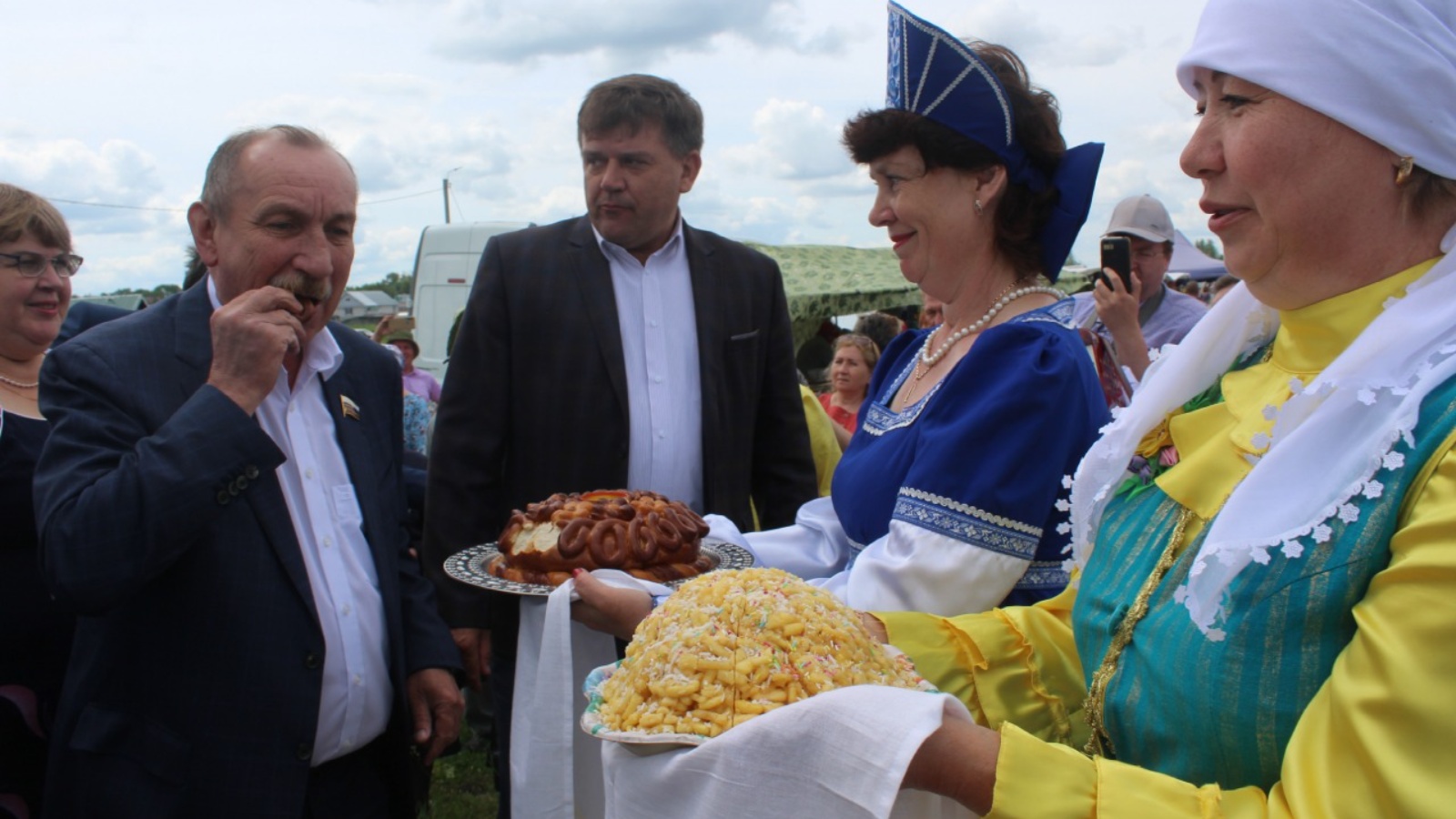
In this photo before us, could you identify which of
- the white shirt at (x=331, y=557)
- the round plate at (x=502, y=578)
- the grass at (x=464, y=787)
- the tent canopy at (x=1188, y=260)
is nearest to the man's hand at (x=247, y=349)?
the white shirt at (x=331, y=557)

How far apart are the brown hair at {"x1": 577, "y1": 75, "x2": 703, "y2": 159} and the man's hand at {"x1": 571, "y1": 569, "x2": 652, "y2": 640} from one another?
190cm

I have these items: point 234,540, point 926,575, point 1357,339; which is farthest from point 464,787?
point 1357,339

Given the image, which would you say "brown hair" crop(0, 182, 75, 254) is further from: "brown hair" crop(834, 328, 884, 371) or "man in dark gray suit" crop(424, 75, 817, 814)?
"brown hair" crop(834, 328, 884, 371)

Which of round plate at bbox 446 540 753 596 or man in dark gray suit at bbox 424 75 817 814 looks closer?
round plate at bbox 446 540 753 596

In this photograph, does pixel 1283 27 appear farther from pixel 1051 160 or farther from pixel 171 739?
pixel 171 739

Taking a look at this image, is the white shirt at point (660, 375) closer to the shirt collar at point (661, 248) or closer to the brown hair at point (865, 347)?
the shirt collar at point (661, 248)

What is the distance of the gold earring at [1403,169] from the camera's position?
1.44m

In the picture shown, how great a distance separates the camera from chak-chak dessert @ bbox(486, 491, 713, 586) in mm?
2732

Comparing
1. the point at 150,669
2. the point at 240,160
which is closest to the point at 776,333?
the point at 240,160

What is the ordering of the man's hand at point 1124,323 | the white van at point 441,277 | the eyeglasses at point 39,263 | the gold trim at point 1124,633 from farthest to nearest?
the white van at point 441,277
the man's hand at point 1124,323
the eyeglasses at point 39,263
the gold trim at point 1124,633

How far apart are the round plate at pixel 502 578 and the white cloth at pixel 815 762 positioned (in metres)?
1.09

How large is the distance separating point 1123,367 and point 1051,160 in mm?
2724

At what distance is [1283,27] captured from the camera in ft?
4.95

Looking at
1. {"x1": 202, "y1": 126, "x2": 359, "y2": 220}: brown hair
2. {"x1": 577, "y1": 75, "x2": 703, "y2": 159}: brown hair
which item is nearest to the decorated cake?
{"x1": 202, "y1": 126, "x2": 359, "y2": 220}: brown hair
